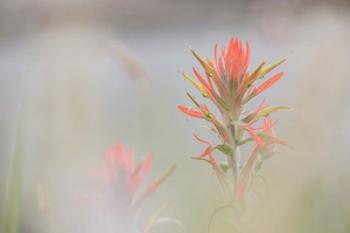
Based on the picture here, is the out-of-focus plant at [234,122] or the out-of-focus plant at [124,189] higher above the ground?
the out-of-focus plant at [234,122]

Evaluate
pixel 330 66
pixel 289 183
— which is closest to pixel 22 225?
pixel 330 66

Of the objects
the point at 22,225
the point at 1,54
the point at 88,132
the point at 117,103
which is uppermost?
the point at 1,54

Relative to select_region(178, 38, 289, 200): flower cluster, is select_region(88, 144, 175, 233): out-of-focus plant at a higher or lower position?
lower

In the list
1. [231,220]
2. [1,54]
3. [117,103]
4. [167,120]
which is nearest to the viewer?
[231,220]

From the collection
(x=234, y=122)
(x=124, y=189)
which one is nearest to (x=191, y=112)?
(x=234, y=122)

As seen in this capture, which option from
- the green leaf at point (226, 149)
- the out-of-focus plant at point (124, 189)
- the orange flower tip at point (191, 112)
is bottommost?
the out-of-focus plant at point (124, 189)

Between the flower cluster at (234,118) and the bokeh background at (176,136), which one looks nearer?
the flower cluster at (234,118)

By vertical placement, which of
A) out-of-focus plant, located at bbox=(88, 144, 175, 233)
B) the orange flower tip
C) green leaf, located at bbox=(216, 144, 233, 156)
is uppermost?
the orange flower tip

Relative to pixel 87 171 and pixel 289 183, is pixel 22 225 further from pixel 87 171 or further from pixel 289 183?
pixel 289 183

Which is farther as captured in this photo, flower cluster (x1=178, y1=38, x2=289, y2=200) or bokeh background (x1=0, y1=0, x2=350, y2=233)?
bokeh background (x1=0, y1=0, x2=350, y2=233)
